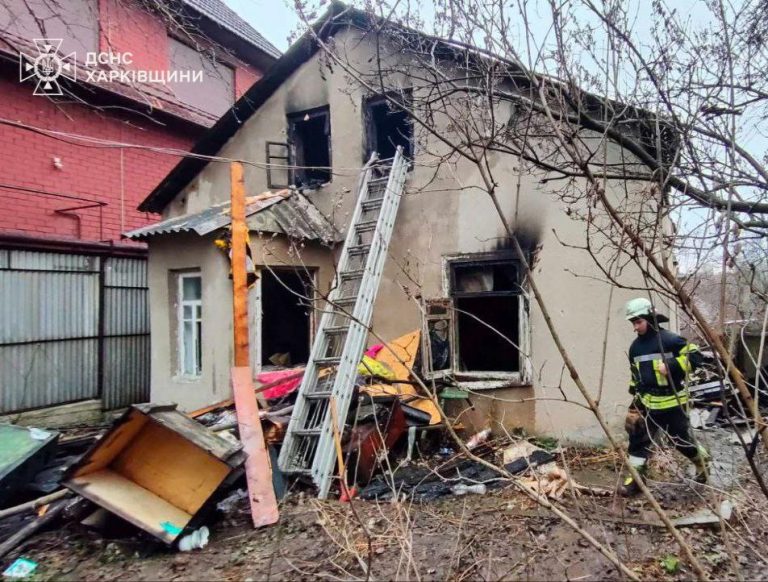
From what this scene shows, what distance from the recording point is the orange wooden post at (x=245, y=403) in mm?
4312

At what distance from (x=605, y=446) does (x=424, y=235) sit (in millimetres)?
3564

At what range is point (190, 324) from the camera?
7.73 m

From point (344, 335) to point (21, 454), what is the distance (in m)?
3.43

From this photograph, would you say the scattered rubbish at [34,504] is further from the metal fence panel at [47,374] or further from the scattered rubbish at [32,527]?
the metal fence panel at [47,374]

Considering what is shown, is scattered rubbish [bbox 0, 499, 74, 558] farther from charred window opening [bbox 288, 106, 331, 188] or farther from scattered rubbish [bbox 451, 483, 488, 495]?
charred window opening [bbox 288, 106, 331, 188]

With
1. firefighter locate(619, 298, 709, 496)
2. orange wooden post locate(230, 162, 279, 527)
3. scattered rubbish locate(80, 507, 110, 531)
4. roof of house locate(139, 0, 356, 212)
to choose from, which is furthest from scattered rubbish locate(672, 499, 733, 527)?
roof of house locate(139, 0, 356, 212)

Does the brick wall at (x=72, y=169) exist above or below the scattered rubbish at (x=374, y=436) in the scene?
above

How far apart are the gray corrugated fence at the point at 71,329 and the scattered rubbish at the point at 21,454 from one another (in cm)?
A: 346

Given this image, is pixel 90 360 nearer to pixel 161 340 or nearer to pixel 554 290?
pixel 161 340

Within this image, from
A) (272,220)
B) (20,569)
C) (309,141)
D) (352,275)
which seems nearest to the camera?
(20,569)

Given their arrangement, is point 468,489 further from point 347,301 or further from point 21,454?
point 21,454

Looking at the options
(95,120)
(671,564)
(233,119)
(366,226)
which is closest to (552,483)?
(671,564)

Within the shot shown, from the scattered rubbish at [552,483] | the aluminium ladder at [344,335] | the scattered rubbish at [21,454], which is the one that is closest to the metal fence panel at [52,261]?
the scattered rubbish at [21,454]

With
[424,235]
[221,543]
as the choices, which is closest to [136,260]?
[424,235]
